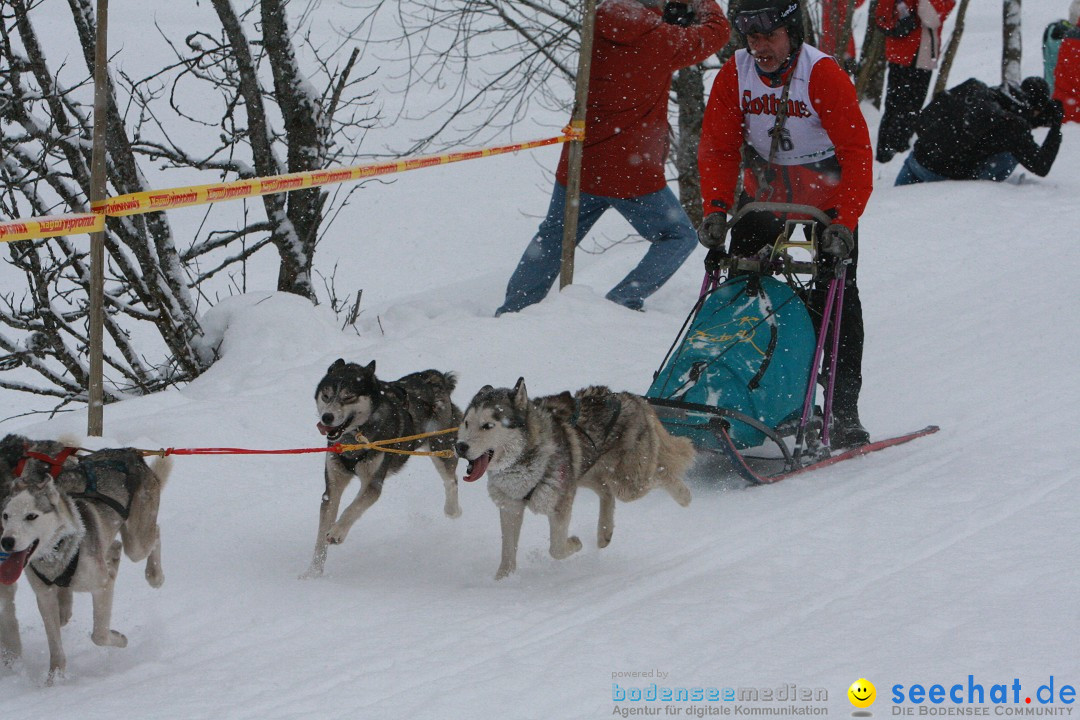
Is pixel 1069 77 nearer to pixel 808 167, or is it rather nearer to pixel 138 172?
pixel 808 167

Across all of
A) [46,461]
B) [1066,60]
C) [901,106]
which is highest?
[1066,60]

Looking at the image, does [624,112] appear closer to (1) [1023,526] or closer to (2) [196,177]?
(1) [1023,526]

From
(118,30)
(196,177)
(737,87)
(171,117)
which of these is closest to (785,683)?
(737,87)

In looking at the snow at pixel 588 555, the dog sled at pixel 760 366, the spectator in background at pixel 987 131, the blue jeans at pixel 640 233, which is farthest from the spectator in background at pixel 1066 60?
the dog sled at pixel 760 366

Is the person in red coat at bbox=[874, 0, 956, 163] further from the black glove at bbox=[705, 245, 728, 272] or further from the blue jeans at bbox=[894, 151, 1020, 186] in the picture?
the black glove at bbox=[705, 245, 728, 272]

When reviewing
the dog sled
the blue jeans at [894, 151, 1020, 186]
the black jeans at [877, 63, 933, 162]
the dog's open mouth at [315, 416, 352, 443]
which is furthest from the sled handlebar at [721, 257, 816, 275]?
the black jeans at [877, 63, 933, 162]

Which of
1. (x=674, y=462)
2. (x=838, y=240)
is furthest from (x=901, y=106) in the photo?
(x=674, y=462)

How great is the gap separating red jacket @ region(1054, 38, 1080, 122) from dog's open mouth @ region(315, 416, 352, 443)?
11009 mm

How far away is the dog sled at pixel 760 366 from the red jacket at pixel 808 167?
16 centimetres

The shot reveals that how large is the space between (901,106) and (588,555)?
351 inches

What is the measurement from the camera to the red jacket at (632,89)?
6.90 metres

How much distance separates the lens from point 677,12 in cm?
664

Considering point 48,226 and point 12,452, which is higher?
point 48,226

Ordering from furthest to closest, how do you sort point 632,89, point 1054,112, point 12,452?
point 1054,112
point 632,89
point 12,452
